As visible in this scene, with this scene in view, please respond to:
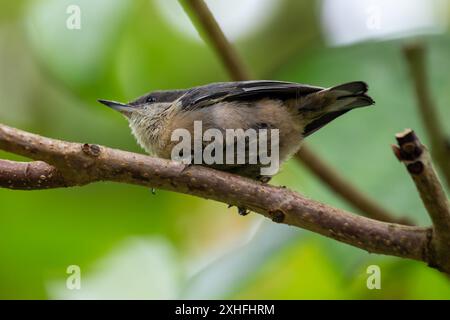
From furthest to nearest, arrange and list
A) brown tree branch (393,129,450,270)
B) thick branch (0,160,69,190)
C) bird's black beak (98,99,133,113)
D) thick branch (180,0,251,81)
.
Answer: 1. bird's black beak (98,99,133,113)
2. thick branch (180,0,251,81)
3. thick branch (0,160,69,190)
4. brown tree branch (393,129,450,270)

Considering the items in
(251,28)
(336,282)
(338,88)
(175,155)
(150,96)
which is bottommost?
(336,282)

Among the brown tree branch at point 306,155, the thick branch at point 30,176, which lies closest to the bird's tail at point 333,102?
the brown tree branch at point 306,155

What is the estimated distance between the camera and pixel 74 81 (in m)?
4.43

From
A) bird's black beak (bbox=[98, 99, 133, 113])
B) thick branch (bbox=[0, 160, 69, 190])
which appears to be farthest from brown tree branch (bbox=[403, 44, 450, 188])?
thick branch (bbox=[0, 160, 69, 190])

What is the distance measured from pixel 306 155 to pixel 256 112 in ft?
1.25

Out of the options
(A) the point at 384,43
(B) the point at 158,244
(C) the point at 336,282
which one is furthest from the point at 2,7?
(C) the point at 336,282

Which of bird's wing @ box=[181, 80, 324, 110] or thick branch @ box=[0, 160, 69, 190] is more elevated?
bird's wing @ box=[181, 80, 324, 110]

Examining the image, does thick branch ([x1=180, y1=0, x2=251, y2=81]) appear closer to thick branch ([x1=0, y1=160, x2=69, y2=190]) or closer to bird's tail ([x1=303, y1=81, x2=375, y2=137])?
bird's tail ([x1=303, y1=81, x2=375, y2=137])

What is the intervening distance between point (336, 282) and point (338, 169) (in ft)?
2.26

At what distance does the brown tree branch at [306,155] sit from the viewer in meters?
3.70

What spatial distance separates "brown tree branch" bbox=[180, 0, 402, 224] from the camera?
3703mm

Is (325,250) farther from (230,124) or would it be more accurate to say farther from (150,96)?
(150,96)

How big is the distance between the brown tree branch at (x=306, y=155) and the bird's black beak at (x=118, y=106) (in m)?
0.84

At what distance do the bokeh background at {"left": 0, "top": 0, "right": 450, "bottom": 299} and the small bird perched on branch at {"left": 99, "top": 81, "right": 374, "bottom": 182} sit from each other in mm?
123
